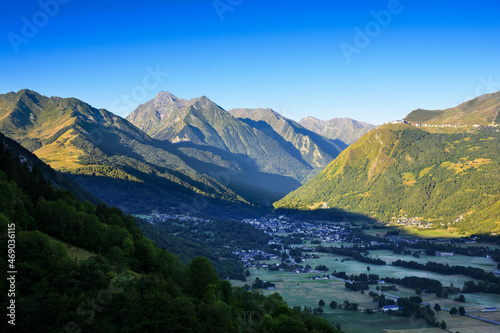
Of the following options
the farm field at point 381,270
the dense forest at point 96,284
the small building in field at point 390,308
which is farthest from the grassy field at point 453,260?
the dense forest at point 96,284

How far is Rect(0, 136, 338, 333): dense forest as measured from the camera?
4003cm

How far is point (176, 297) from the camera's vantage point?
47.0 metres

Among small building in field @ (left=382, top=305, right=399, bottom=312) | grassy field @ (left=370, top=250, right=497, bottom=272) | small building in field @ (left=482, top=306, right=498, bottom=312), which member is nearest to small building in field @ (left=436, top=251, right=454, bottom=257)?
grassy field @ (left=370, top=250, right=497, bottom=272)

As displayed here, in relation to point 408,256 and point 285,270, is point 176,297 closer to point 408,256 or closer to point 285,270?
point 285,270

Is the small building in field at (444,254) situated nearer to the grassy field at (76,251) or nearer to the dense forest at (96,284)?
the dense forest at (96,284)

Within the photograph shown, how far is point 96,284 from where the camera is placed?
43875 millimetres

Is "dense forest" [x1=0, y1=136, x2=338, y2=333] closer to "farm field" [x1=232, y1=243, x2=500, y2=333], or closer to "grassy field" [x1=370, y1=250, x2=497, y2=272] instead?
"farm field" [x1=232, y1=243, x2=500, y2=333]

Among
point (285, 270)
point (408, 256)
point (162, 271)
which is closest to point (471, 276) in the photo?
point (408, 256)

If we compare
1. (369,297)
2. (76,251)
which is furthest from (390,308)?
(76,251)

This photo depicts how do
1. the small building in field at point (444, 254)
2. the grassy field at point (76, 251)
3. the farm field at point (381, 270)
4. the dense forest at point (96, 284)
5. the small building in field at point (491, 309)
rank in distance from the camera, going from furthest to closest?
the small building in field at point (444, 254)
the farm field at point (381, 270)
the small building in field at point (491, 309)
the grassy field at point (76, 251)
the dense forest at point (96, 284)

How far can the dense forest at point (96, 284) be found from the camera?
4003 centimetres

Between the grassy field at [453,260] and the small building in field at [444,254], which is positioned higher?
the small building in field at [444,254]

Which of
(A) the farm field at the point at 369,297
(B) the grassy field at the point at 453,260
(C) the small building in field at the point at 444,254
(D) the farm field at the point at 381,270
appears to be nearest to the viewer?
(A) the farm field at the point at 369,297

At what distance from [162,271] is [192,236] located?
141671 mm
